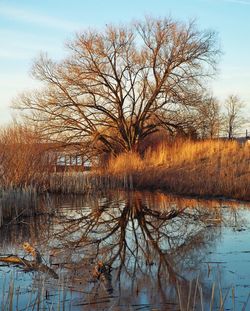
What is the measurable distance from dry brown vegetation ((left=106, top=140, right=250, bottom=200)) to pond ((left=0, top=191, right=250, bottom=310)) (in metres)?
2.05

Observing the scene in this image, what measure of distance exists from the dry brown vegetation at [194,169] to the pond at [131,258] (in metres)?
2.05

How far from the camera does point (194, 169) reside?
673 inches

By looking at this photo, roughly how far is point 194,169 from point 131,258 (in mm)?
10917

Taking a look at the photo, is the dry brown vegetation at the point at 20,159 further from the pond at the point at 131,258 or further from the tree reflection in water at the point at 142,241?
the tree reflection in water at the point at 142,241

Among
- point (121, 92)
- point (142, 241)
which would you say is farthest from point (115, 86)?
A: point (142, 241)

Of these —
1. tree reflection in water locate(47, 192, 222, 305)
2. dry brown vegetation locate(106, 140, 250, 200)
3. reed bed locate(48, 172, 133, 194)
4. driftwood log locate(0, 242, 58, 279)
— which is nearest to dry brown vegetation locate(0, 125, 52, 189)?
reed bed locate(48, 172, 133, 194)

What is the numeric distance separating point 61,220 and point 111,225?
1368 mm

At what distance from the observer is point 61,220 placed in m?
10.1

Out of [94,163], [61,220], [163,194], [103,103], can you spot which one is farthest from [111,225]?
[103,103]

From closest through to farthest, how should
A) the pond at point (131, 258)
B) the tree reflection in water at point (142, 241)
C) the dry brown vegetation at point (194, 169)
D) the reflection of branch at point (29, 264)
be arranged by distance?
the pond at point (131, 258) < the tree reflection in water at point (142, 241) < the reflection of branch at point (29, 264) < the dry brown vegetation at point (194, 169)

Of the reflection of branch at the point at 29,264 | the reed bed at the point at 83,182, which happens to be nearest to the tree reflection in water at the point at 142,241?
the reflection of branch at the point at 29,264

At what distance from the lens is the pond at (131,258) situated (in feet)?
15.4

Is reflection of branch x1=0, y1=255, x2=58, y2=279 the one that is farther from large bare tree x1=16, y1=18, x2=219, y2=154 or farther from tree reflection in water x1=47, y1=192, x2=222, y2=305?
large bare tree x1=16, y1=18, x2=219, y2=154

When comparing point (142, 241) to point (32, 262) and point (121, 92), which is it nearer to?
point (32, 262)
